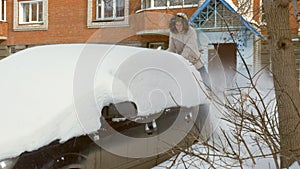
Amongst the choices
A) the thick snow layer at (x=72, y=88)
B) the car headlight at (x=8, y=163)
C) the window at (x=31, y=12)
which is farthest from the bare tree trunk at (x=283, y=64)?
the window at (x=31, y=12)

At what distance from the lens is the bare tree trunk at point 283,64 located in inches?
118

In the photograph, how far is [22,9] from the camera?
58.7ft

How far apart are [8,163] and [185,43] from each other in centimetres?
339

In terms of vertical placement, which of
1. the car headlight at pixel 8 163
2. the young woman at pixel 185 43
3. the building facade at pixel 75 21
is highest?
the building facade at pixel 75 21

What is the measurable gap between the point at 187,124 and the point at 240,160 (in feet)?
5.43

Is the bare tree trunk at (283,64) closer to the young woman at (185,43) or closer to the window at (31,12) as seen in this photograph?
the young woman at (185,43)

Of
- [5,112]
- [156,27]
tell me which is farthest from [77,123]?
[156,27]

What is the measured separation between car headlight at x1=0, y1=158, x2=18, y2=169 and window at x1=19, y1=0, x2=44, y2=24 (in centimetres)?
1579

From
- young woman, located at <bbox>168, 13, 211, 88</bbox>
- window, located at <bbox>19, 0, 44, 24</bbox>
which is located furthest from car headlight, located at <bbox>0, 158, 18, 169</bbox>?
window, located at <bbox>19, 0, 44, 24</bbox>

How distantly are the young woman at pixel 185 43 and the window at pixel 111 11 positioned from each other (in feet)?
31.9

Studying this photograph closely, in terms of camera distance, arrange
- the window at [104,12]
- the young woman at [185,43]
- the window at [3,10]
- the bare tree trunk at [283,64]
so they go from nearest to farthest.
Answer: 1. the bare tree trunk at [283,64]
2. the young woman at [185,43]
3. the window at [104,12]
4. the window at [3,10]

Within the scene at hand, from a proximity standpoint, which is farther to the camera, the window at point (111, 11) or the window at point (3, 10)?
the window at point (3, 10)

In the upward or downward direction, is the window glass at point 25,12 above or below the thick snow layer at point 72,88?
above

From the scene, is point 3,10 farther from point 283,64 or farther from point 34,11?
point 283,64
